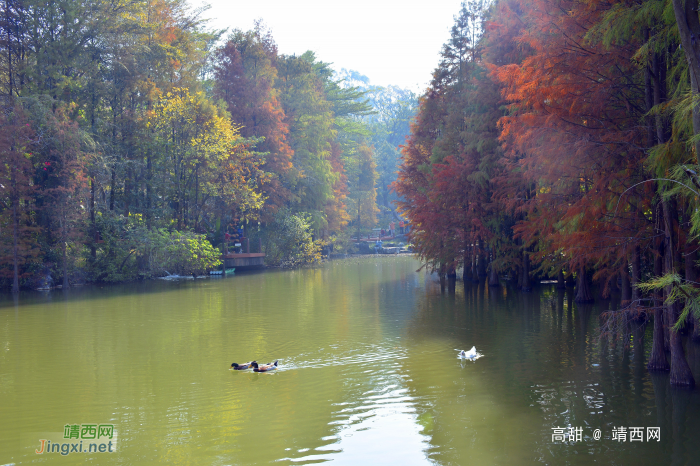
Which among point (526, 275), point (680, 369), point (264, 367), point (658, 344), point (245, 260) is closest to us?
point (680, 369)

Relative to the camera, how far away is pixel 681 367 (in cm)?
907

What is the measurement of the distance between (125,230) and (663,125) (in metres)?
26.8

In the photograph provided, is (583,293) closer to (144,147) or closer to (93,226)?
(93,226)

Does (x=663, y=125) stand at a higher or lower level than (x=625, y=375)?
higher

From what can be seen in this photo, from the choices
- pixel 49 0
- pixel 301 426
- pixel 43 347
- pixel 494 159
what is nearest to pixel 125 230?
pixel 49 0

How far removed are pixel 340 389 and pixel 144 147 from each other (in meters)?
26.2

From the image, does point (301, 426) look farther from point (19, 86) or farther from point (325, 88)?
point (325, 88)

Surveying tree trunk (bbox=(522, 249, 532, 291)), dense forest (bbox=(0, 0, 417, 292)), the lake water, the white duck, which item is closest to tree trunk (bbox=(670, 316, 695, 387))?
the lake water

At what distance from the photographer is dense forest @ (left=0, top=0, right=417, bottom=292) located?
26.0 m

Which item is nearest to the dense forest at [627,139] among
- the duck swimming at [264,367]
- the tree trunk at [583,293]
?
the tree trunk at [583,293]

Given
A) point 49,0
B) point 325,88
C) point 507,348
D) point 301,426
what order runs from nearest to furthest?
1. point 301,426
2. point 507,348
3. point 49,0
4. point 325,88

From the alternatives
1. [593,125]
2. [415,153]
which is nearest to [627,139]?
[593,125]

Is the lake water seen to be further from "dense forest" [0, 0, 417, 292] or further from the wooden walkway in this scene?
the wooden walkway

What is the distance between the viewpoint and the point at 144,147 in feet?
105
